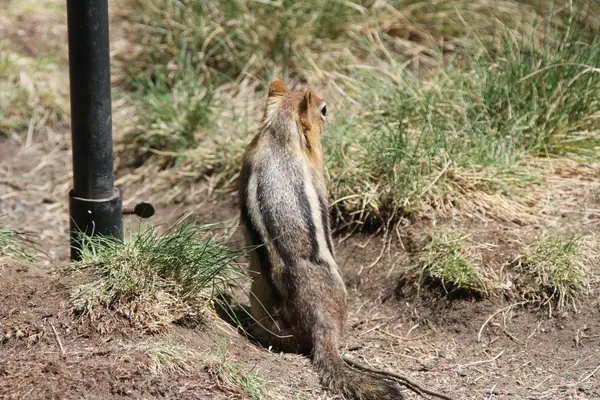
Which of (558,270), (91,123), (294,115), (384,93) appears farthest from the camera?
(384,93)

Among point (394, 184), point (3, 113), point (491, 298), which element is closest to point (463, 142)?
point (394, 184)

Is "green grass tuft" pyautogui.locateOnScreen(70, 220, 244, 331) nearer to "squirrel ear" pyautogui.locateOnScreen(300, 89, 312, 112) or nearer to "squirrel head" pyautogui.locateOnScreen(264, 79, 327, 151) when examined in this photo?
"squirrel head" pyautogui.locateOnScreen(264, 79, 327, 151)

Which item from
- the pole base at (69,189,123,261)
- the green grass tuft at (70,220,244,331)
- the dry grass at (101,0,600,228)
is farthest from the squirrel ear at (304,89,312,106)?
the pole base at (69,189,123,261)

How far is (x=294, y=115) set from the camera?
5418 mm

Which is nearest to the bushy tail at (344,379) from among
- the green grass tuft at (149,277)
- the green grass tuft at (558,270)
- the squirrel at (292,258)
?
the squirrel at (292,258)

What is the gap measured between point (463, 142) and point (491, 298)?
1463 mm

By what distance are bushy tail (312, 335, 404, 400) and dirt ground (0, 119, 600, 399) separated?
83mm

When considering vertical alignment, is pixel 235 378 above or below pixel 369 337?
above

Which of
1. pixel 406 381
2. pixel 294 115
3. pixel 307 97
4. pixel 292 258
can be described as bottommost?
pixel 406 381

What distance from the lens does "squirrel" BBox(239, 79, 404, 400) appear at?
15.5 feet

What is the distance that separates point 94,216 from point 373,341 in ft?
5.80

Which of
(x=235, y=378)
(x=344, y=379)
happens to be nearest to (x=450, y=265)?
(x=344, y=379)

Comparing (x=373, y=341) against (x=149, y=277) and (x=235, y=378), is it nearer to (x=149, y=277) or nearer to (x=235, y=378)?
(x=235, y=378)

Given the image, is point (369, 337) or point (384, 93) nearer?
point (369, 337)
